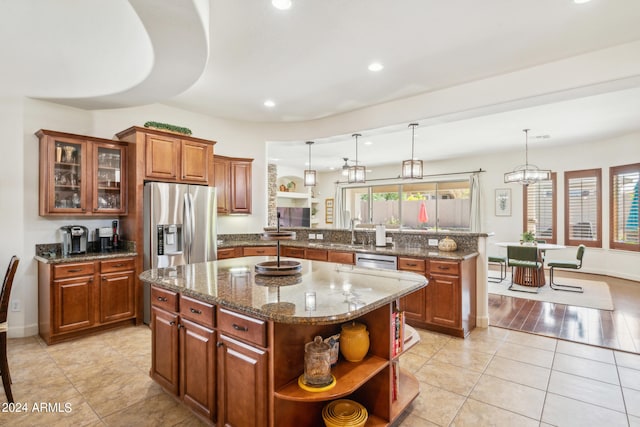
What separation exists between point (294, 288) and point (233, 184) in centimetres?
356

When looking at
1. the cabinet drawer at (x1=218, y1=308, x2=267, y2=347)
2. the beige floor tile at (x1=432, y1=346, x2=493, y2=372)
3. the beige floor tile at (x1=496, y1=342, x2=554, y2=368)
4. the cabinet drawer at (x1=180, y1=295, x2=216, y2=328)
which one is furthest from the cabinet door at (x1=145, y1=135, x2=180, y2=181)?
the beige floor tile at (x1=496, y1=342, x2=554, y2=368)

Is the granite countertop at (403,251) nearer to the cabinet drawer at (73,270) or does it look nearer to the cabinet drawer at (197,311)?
the cabinet drawer at (73,270)

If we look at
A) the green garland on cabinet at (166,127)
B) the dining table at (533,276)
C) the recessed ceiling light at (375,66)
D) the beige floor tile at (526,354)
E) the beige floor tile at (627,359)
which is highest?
the recessed ceiling light at (375,66)

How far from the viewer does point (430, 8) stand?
2430 mm

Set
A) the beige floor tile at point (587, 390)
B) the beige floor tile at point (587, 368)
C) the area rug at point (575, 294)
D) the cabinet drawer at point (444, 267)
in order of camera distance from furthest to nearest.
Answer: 1. the area rug at point (575, 294)
2. the cabinet drawer at point (444, 267)
3. the beige floor tile at point (587, 368)
4. the beige floor tile at point (587, 390)

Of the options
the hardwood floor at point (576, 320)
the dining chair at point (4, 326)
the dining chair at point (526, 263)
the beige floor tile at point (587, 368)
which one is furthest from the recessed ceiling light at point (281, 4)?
the dining chair at point (526, 263)

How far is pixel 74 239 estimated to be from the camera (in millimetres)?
3656

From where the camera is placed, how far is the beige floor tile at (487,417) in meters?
2.02

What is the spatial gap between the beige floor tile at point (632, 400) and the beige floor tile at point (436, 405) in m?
1.08

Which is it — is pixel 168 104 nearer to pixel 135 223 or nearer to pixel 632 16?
pixel 135 223

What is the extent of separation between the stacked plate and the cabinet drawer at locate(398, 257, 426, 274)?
205cm

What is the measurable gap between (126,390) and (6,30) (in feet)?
9.80

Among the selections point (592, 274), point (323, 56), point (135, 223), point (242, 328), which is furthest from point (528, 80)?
point (592, 274)

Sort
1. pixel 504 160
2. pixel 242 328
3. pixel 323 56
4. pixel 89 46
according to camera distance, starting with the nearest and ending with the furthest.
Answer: pixel 242 328 → pixel 89 46 → pixel 323 56 → pixel 504 160
